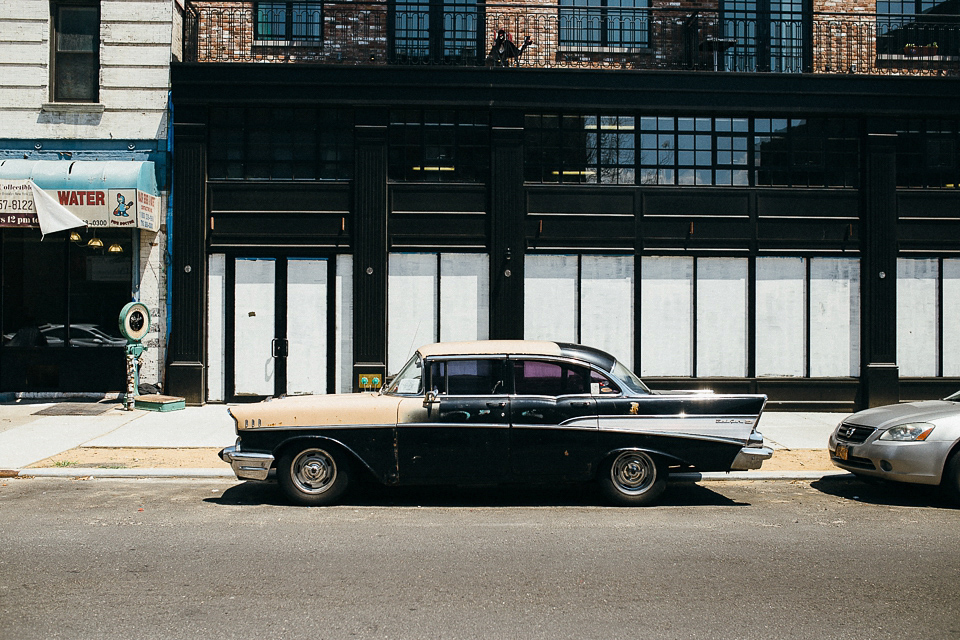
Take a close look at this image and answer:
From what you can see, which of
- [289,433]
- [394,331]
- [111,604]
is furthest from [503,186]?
[111,604]

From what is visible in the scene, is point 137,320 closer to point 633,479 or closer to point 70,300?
point 70,300

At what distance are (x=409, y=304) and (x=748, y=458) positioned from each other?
308 inches

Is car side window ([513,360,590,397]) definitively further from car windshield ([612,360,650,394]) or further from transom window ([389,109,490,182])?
transom window ([389,109,490,182])

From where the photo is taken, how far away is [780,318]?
14.2 metres

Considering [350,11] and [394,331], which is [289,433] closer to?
[394,331]

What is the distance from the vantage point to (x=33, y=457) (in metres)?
9.66

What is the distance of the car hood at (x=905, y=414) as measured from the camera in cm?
784

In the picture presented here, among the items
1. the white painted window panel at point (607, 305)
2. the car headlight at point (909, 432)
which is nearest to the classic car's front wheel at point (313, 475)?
the car headlight at point (909, 432)

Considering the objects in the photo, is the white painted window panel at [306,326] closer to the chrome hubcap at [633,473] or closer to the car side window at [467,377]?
the car side window at [467,377]

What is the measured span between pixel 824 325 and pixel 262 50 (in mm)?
11839

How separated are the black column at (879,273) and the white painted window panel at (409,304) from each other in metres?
8.03

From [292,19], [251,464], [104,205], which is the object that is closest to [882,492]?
[251,464]

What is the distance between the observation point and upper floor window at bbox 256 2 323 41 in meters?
14.6

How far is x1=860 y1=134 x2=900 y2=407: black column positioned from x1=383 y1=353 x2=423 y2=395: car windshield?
995 centimetres
